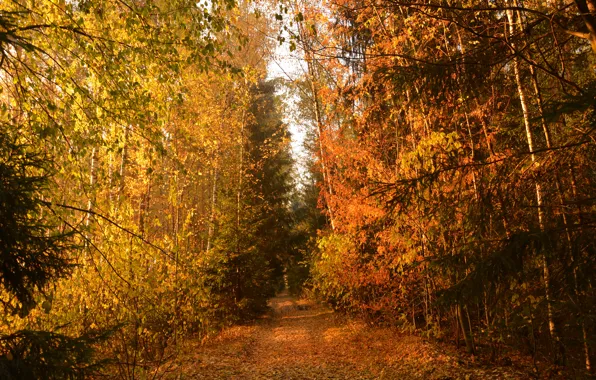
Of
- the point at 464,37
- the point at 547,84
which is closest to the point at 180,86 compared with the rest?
the point at 464,37

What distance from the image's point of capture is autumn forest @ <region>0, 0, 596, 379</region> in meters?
3.16

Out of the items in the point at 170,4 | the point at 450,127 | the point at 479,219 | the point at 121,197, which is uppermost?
the point at 170,4

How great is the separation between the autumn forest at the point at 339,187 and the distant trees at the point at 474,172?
0.04m

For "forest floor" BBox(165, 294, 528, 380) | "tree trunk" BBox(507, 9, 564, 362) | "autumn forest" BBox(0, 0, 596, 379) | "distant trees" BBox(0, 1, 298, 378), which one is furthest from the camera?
"forest floor" BBox(165, 294, 528, 380)

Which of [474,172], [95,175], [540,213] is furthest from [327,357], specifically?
[95,175]

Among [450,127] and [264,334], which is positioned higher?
[450,127]

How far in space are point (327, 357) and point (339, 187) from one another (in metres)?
4.66

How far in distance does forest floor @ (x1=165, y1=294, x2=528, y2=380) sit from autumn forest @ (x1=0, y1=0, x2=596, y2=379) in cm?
16

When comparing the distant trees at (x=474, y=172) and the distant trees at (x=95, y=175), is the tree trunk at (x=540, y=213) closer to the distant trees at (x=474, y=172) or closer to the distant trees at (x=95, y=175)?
the distant trees at (x=474, y=172)

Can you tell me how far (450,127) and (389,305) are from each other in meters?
4.87

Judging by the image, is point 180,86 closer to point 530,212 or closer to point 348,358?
point 530,212

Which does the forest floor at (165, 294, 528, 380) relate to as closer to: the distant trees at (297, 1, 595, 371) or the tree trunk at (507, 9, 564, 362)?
the distant trees at (297, 1, 595, 371)

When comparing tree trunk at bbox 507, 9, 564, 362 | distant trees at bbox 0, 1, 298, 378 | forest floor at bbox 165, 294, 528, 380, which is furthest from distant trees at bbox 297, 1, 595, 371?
distant trees at bbox 0, 1, 298, 378

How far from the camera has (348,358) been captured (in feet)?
29.7
